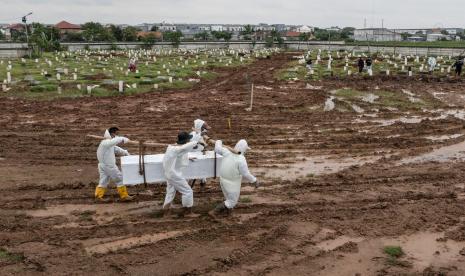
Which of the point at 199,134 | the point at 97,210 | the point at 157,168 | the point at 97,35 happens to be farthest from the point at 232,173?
the point at 97,35

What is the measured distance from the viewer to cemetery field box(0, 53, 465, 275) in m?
7.30

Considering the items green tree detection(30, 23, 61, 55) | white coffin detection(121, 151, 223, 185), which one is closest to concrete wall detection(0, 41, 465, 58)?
green tree detection(30, 23, 61, 55)

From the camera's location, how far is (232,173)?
881cm

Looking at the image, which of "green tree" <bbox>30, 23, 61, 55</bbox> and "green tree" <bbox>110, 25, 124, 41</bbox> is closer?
"green tree" <bbox>30, 23, 61, 55</bbox>

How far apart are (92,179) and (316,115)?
1032 cm

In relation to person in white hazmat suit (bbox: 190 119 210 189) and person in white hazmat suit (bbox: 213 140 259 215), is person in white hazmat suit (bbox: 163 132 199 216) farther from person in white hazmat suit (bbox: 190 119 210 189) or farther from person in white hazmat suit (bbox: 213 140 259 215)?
person in white hazmat suit (bbox: 213 140 259 215)

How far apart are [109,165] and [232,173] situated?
2.56 m

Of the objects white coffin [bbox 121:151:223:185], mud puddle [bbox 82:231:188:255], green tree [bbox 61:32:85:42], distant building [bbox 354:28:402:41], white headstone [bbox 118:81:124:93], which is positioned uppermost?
distant building [bbox 354:28:402:41]

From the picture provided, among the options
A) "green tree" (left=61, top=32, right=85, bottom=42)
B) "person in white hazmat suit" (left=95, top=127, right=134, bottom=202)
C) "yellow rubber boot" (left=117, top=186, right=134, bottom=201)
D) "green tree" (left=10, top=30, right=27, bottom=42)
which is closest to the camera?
"person in white hazmat suit" (left=95, top=127, right=134, bottom=202)

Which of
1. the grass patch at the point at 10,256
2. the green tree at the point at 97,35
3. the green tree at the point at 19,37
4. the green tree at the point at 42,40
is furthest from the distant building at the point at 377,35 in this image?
the grass patch at the point at 10,256

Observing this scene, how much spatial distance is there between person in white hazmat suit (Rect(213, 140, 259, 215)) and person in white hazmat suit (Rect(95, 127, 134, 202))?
6.58 feet

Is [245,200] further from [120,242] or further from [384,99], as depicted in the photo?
[384,99]

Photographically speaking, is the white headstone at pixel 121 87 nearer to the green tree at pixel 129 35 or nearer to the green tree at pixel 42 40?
the green tree at pixel 42 40

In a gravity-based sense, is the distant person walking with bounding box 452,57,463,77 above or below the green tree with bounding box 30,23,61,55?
below
